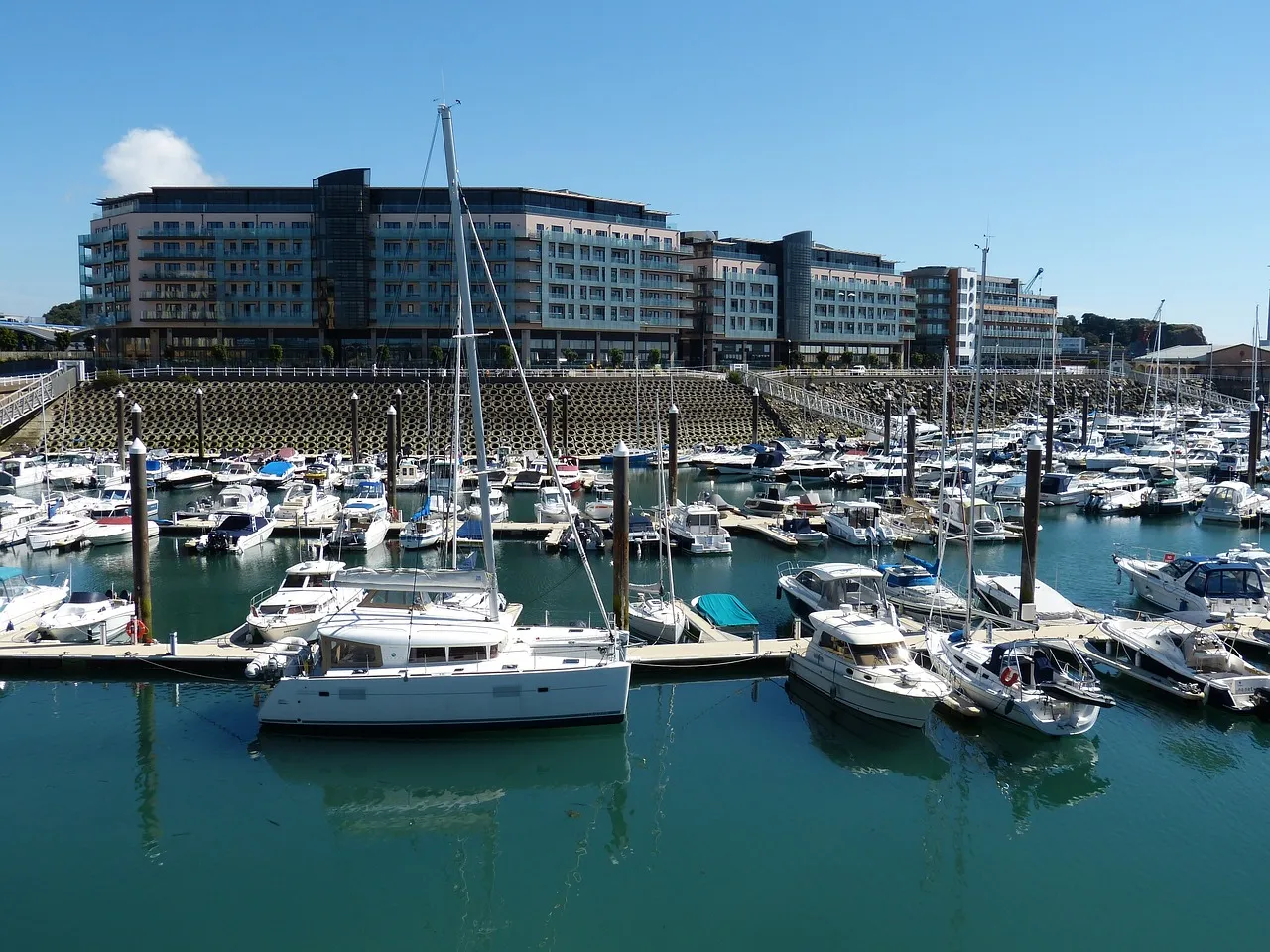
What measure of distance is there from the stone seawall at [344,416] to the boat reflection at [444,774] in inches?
2212

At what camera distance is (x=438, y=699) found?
81.8ft

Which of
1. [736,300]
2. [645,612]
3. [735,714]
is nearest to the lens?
[735,714]

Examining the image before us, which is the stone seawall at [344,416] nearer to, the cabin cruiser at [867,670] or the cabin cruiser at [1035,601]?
the cabin cruiser at [1035,601]

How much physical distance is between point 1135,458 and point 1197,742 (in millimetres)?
59823

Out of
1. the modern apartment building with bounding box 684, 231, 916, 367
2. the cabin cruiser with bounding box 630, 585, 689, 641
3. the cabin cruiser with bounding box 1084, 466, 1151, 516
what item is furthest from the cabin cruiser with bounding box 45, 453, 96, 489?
the modern apartment building with bounding box 684, 231, 916, 367

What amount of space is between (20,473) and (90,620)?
38241 mm

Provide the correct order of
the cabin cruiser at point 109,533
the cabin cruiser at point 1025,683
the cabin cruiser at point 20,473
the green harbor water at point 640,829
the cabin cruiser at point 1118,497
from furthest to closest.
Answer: the cabin cruiser at point 1118,497
the cabin cruiser at point 20,473
the cabin cruiser at point 109,533
the cabin cruiser at point 1025,683
the green harbor water at point 640,829

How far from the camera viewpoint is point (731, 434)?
312ft

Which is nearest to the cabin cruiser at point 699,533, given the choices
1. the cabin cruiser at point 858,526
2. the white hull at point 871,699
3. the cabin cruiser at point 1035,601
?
the cabin cruiser at point 858,526

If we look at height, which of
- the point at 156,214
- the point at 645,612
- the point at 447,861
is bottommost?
the point at 447,861

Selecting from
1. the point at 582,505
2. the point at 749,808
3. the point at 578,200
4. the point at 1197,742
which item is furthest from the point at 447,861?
the point at 578,200

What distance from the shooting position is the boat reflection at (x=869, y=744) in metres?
24.6

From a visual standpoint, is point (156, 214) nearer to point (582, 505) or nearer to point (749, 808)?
point (582, 505)

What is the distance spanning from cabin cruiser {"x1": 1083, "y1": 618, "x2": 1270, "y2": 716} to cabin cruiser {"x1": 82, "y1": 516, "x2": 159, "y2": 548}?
41804 millimetres
